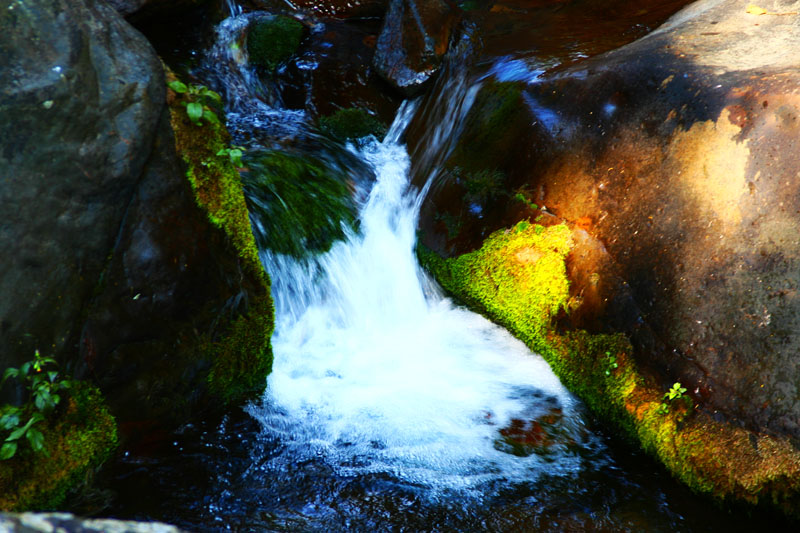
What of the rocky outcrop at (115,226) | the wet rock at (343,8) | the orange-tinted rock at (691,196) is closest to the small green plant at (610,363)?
the orange-tinted rock at (691,196)

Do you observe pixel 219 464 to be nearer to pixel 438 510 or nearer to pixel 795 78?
pixel 438 510

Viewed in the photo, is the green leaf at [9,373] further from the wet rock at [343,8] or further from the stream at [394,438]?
the wet rock at [343,8]

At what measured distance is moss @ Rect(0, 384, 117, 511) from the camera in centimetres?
280

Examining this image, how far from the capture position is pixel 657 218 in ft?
12.8

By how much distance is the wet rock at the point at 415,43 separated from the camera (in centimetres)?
717

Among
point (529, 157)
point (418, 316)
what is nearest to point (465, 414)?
point (418, 316)

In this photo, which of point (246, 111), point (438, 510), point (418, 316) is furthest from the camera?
point (246, 111)

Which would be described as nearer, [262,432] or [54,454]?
[54,454]

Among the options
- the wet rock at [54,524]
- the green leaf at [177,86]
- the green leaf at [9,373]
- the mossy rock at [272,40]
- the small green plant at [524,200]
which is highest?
the mossy rock at [272,40]

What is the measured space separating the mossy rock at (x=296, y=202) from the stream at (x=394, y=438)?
0.49 ft

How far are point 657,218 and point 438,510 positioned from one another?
92.8 inches

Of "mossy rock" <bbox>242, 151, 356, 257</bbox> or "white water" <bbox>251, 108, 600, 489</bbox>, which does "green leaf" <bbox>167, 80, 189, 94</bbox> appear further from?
"white water" <bbox>251, 108, 600, 489</bbox>

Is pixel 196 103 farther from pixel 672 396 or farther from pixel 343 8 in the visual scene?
pixel 343 8

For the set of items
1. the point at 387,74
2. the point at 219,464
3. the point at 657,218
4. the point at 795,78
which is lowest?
the point at 219,464
